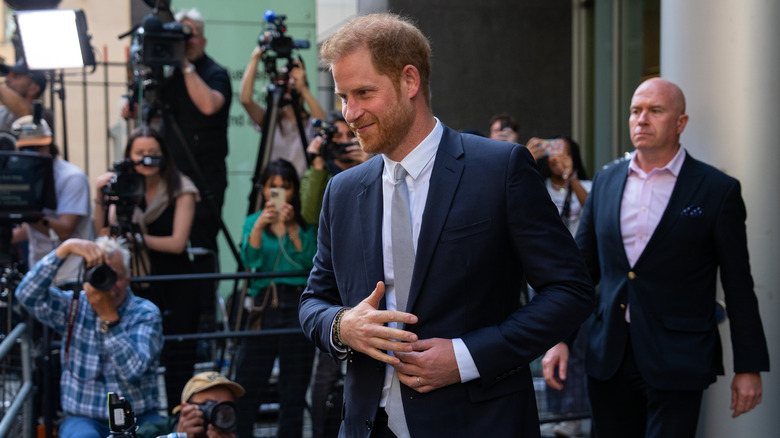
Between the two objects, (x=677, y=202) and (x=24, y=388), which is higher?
(x=677, y=202)

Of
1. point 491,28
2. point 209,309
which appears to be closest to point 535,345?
point 209,309

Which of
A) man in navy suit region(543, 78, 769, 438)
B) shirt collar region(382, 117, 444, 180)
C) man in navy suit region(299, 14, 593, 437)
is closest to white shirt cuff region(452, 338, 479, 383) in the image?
man in navy suit region(299, 14, 593, 437)

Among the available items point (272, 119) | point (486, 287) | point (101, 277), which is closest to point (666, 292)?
point (486, 287)

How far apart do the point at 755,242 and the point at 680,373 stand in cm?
93

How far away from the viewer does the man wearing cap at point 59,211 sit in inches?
215

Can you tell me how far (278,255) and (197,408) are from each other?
54.9 inches

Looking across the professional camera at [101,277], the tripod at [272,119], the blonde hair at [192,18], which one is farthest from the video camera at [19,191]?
the blonde hair at [192,18]

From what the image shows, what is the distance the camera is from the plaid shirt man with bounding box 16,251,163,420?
437 centimetres

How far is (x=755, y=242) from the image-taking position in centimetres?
418

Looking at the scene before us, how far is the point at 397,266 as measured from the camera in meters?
2.40

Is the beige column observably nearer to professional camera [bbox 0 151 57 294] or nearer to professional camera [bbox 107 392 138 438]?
professional camera [bbox 107 392 138 438]

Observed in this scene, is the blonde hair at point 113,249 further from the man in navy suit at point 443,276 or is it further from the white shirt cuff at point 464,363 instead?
the white shirt cuff at point 464,363

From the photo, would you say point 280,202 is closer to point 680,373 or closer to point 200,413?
point 200,413

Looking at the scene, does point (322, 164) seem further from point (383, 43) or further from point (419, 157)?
point (383, 43)
